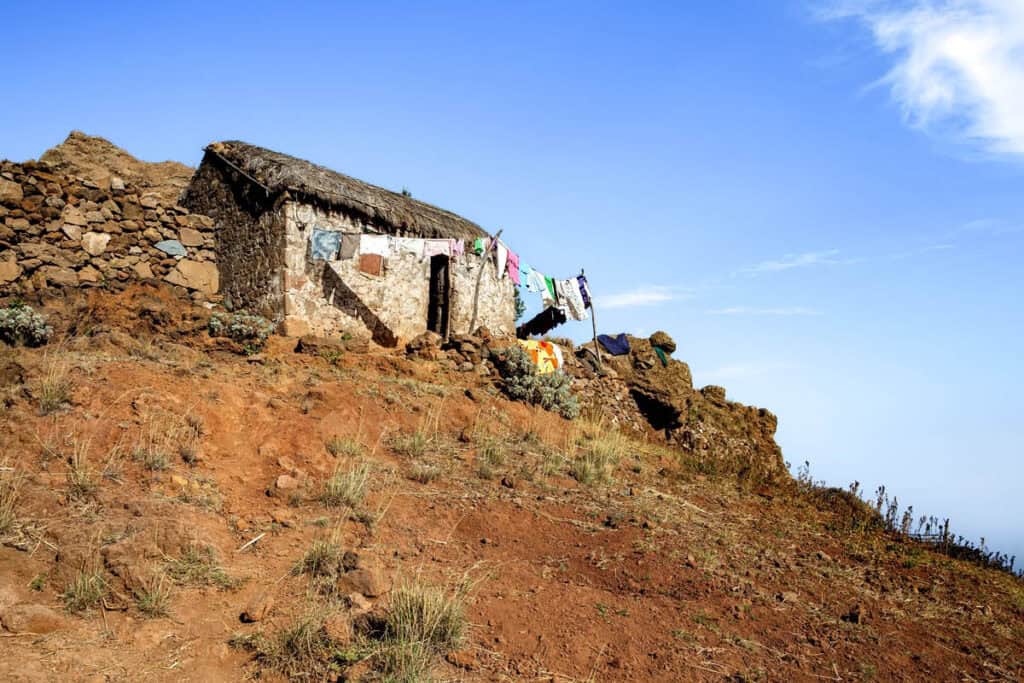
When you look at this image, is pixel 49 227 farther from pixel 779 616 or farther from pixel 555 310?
pixel 779 616

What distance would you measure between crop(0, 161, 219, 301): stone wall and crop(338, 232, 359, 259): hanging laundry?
8.91ft

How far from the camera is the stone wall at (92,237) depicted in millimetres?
12422

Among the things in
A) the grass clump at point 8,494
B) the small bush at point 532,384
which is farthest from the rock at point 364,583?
the small bush at point 532,384

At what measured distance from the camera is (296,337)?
1294 centimetres

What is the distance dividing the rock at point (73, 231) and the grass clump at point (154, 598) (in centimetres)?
988

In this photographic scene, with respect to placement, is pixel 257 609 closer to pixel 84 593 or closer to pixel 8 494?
pixel 84 593

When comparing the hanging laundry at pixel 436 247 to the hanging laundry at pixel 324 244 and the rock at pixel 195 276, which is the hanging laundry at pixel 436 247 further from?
the rock at pixel 195 276

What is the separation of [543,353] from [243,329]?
6.45 metres

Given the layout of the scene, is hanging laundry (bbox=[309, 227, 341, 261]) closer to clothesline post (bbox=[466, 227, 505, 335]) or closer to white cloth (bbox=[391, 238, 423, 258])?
white cloth (bbox=[391, 238, 423, 258])

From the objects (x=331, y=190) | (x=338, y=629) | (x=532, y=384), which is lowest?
(x=338, y=629)

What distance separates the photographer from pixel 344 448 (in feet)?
27.5

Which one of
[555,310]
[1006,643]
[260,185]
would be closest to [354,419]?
[260,185]

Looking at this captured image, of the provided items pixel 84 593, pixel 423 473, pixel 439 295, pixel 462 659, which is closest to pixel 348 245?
pixel 439 295

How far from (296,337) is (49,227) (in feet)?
15.5
